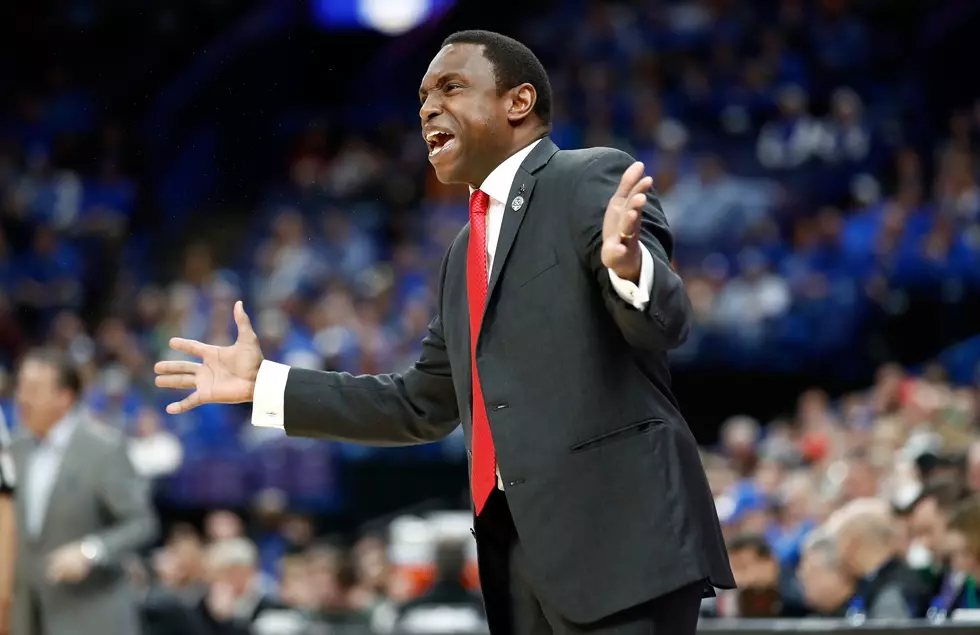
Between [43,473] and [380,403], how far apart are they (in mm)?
3675

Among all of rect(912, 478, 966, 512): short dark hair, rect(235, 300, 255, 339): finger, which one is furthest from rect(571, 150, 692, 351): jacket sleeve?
rect(912, 478, 966, 512): short dark hair

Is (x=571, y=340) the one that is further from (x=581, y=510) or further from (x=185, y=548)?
(x=185, y=548)

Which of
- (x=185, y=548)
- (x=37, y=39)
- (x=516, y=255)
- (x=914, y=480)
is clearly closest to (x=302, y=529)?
(x=185, y=548)

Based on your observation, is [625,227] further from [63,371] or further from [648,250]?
[63,371]

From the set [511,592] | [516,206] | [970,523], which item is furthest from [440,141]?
[970,523]

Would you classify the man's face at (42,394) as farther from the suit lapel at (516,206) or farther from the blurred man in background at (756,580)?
the suit lapel at (516,206)

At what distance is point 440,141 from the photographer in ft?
10.4

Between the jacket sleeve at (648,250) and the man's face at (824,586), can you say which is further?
the man's face at (824,586)

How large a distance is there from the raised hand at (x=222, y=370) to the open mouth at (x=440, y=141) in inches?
22.7

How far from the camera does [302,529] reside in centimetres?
1035

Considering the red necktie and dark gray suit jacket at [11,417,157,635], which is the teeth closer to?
the red necktie

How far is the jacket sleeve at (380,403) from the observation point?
3.33 m

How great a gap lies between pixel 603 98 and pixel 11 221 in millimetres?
6249

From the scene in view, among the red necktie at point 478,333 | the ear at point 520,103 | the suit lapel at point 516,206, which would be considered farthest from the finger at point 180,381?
the ear at point 520,103
